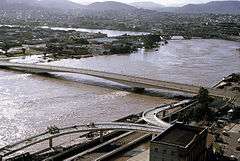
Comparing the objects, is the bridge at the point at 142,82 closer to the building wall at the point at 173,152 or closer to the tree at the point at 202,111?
the tree at the point at 202,111

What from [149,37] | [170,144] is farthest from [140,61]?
[170,144]

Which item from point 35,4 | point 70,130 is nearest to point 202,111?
point 70,130

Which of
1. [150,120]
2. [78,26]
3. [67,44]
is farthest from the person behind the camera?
[78,26]

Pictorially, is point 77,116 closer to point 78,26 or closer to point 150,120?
point 150,120

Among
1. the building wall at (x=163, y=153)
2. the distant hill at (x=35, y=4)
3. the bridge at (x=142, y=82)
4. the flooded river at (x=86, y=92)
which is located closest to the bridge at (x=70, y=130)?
the flooded river at (x=86, y=92)

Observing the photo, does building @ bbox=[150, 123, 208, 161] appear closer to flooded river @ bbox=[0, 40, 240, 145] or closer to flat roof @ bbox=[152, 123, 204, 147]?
flat roof @ bbox=[152, 123, 204, 147]

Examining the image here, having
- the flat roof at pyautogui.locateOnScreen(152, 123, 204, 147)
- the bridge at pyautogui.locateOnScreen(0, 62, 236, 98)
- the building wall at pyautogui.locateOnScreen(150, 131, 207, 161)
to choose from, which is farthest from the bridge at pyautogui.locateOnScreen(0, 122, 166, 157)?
the bridge at pyautogui.locateOnScreen(0, 62, 236, 98)

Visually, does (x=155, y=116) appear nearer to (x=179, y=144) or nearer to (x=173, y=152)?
(x=179, y=144)

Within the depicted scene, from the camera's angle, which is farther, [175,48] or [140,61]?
[175,48]
